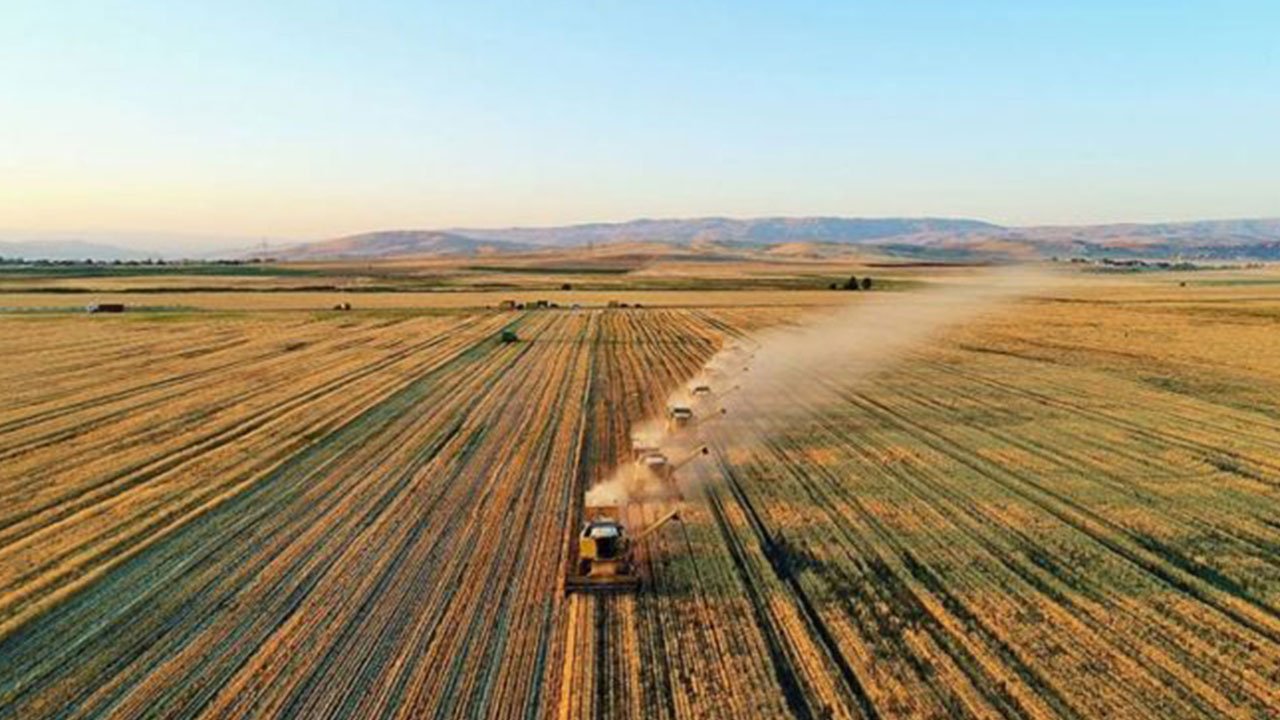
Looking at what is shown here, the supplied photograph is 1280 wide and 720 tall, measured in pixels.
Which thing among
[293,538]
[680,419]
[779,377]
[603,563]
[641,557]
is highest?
[680,419]

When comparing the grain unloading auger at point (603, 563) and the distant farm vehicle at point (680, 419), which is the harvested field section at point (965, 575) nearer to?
the grain unloading auger at point (603, 563)

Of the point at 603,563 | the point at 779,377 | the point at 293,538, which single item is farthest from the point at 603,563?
the point at 779,377

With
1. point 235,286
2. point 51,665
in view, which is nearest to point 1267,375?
point 51,665

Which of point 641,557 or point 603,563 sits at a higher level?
point 603,563

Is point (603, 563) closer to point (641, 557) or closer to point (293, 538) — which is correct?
point (641, 557)

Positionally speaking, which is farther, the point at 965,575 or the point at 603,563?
the point at 965,575

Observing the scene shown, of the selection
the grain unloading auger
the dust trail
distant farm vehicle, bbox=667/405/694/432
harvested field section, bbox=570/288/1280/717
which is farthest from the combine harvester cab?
distant farm vehicle, bbox=667/405/694/432

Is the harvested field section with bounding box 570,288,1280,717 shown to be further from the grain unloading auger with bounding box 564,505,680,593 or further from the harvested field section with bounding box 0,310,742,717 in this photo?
the harvested field section with bounding box 0,310,742,717
